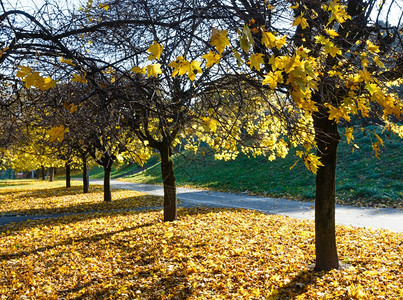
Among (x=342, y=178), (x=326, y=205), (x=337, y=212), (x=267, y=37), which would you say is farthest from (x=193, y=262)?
(x=342, y=178)

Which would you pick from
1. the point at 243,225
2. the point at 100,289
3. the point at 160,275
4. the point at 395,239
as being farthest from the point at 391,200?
the point at 100,289

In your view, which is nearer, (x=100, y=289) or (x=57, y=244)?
(x=100, y=289)

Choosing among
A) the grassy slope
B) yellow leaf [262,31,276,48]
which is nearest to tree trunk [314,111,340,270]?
yellow leaf [262,31,276,48]

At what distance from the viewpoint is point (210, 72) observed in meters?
4.11

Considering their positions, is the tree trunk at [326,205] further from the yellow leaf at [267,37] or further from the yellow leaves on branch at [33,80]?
the yellow leaves on branch at [33,80]

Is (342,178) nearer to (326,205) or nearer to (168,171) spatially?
(168,171)

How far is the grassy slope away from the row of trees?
673 centimetres

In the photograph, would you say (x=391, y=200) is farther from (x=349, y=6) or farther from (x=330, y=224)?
(x=349, y=6)

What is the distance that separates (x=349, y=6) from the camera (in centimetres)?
521

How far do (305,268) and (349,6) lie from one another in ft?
14.3

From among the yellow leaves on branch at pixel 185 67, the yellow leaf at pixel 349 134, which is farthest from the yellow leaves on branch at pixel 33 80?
the yellow leaf at pixel 349 134

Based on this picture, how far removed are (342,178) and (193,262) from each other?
13.5 metres

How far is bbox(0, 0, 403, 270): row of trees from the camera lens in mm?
2252

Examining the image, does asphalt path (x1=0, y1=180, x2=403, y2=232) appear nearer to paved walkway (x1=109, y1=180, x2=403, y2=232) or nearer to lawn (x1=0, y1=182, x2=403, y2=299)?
paved walkway (x1=109, y1=180, x2=403, y2=232)
